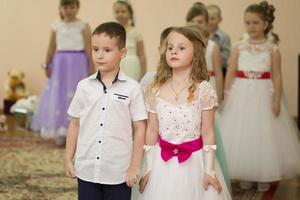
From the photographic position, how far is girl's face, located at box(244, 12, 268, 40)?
4.46 metres

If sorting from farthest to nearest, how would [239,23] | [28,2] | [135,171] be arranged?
[28,2] → [239,23] → [135,171]

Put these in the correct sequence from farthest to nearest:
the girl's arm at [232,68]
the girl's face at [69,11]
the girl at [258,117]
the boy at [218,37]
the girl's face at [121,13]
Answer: the boy at [218,37]
the girl's face at [69,11]
the girl's face at [121,13]
the girl's arm at [232,68]
the girl at [258,117]

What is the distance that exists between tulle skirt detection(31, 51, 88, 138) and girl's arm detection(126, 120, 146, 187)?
11.2 ft

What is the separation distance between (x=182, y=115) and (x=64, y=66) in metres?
3.47

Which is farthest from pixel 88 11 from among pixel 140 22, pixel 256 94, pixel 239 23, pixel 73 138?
pixel 73 138

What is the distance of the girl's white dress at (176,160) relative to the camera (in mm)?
2709

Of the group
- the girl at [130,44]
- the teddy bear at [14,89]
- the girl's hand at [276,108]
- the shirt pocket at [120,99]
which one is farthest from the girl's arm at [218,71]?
the teddy bear at [14,89]

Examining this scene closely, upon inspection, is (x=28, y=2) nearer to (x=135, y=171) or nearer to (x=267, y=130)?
(x=267, y=130)

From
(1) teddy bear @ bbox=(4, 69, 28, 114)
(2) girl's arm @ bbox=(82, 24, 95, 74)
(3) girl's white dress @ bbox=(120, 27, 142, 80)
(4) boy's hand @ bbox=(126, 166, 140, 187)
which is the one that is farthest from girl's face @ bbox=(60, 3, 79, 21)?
(4) boy's hand @ bbox=(126, 166, 140, 187)

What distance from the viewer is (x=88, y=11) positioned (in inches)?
333

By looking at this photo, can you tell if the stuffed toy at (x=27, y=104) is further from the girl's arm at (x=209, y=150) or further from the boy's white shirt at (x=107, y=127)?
the girl's arm at (x=209, y=150)

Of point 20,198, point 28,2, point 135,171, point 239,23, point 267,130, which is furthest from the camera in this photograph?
point 28,2

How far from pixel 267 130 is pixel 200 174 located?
1.90 meters

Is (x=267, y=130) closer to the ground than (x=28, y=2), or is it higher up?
closer to the ground
